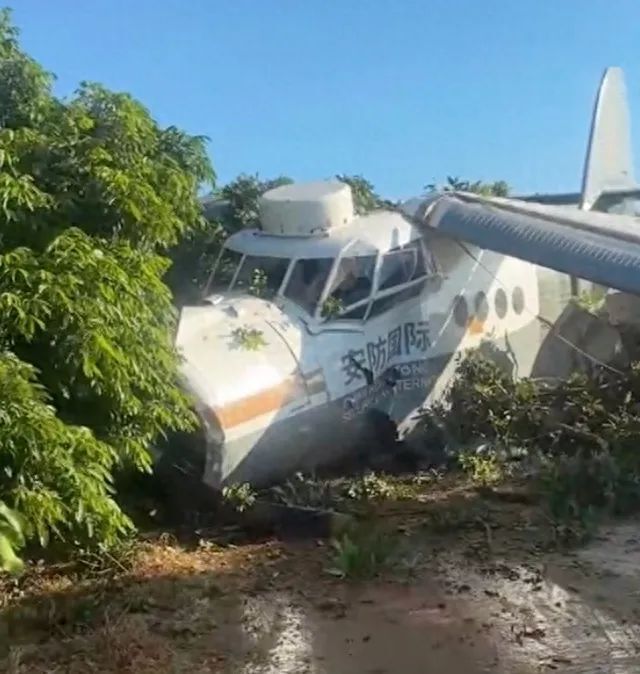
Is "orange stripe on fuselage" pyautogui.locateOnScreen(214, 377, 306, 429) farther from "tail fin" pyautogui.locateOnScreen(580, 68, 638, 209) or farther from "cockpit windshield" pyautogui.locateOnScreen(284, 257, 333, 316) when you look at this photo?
"tail fin" pyautogui.locateOnScreen(580, 68, 638, 209)

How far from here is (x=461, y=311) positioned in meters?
12.3

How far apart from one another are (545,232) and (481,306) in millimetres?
1680

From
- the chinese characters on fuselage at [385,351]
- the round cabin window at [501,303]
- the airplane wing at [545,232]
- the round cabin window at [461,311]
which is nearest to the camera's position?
the airplane wing at [545,232]

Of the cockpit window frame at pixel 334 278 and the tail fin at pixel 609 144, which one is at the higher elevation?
the tail fin at pixel 609 144

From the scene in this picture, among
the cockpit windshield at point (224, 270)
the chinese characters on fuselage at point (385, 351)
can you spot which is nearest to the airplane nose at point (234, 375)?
the chinese characters on fuselage at point (385, 351)

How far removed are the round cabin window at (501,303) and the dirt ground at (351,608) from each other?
3.74 metres

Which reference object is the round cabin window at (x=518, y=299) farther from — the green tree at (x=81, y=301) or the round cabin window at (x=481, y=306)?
the green tree at (x=81, y=301)

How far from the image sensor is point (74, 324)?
8.30 metres

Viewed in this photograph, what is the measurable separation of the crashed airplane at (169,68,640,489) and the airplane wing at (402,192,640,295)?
0.02 m

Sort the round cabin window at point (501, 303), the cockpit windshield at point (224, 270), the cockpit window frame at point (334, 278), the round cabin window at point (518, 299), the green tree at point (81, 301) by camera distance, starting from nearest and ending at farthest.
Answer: the green tree at point (81, 301) → the cockpit window frame at point (334, 278) → the cockpit windshield at point (224, 270) → the round cabin window at point (501, 303) → the round cabin window at point (518, 299)

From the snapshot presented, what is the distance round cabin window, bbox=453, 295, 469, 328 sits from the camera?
1227 cm

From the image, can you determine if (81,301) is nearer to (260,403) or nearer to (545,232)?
(260,403)

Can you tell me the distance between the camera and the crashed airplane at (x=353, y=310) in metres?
10.0

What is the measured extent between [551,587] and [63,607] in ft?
12.1
